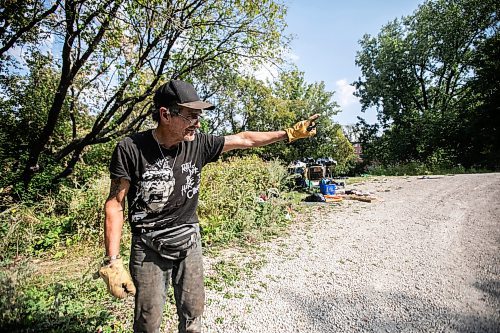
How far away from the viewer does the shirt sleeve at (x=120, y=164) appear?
163 centimetres

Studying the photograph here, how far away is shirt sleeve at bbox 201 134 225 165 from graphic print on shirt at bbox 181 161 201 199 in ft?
0.60

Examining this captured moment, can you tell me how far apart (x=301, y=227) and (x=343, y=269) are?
6.90 feet

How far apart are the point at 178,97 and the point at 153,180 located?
23.9 inches

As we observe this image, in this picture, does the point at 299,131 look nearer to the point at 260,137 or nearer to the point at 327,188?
the point at 260,137

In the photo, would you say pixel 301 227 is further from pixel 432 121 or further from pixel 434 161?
pixel 432 121

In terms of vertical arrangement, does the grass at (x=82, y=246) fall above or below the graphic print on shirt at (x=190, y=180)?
below

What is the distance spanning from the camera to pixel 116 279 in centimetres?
172

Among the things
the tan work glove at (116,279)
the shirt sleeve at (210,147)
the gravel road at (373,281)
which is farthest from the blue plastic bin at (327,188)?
the tan work glove at (116,279)

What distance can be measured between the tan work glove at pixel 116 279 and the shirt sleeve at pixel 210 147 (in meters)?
0.99

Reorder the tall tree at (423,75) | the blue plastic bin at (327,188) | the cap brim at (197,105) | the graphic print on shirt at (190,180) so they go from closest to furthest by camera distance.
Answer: the cap brim at (197,105) < the graphic print on shirt at (190,180) < the blue plastic bin at (327,188) < the tall tree at (423,75)

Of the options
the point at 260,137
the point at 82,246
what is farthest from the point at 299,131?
the point at 82,246

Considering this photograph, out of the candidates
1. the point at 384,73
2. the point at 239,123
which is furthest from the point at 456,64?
the point at 239,123

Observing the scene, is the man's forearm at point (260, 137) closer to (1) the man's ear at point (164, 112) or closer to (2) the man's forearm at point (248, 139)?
(2) the man's forearm at point (248, 139)

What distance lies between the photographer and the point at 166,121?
1.83 metres
